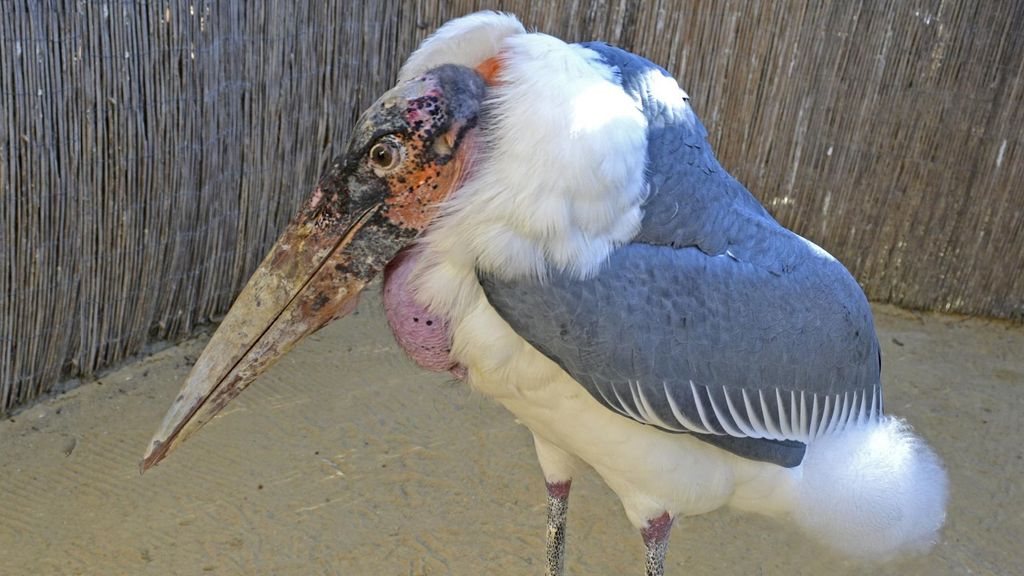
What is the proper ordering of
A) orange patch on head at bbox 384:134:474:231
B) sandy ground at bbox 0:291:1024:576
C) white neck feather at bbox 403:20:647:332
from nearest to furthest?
1. white neck feather at bbox 403:20:647:332
2. orange patch on head at bbox 384:134:474:231
3. sandy ground at bbox 0:291:1024:576

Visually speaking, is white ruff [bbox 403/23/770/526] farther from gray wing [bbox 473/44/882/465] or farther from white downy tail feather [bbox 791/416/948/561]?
white downy tail feather [bbox 791/416/948/561]

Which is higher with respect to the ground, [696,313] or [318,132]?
[696,313]

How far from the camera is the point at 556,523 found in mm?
2643

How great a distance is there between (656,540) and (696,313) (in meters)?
0.68

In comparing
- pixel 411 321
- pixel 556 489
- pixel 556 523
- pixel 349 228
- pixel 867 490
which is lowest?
pixel 556 523

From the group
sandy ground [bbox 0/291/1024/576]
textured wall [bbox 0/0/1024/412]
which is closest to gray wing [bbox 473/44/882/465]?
sandy ground [bbox 0/291/1024/576]

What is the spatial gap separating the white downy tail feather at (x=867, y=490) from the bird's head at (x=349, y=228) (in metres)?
1.11

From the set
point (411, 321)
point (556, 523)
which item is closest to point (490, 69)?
point (411, 321)

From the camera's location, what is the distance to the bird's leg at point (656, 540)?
2324mm

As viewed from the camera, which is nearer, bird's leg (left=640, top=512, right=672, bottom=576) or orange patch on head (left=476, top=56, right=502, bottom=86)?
orange patch on head (left=476, top=56, right=502, bottom=86)

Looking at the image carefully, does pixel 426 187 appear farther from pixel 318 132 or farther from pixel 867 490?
pixel 318 132

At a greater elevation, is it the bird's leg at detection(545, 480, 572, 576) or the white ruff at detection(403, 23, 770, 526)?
the white ruff at detection(403, 23, 770, 526)

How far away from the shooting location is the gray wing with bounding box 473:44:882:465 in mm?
1883

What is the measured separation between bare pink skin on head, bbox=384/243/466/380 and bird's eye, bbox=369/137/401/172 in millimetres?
183
